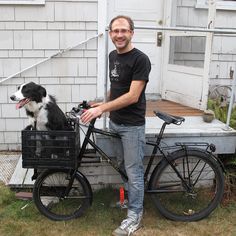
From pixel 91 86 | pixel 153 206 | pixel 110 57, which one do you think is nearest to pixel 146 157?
pixel 153 206

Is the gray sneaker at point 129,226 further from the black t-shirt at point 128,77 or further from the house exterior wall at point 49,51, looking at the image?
the house exterior wall at point 49,51

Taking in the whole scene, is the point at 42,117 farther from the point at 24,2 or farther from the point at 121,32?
the point at 24,2

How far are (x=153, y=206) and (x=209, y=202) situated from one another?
0.59 m

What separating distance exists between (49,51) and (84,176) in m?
2.28

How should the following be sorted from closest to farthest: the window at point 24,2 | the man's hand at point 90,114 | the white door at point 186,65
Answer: the man's hand at point 90,114
the white door at point 186,65
the window at point 24,2

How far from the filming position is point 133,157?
130 inches

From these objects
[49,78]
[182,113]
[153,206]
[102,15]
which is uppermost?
[102,15]

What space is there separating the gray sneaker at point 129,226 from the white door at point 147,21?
A: 2603 millimetres

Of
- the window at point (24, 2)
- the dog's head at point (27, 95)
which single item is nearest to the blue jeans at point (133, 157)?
the dog's head at point (27, 95)

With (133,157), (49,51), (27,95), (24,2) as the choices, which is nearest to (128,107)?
(133,157)

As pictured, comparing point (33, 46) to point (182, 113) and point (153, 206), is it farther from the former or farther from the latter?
point (153, 206)

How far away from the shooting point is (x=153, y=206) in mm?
3943

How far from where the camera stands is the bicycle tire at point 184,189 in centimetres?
361

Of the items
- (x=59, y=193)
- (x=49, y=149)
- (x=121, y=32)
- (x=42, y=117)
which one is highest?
(x=121, y=32)
